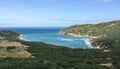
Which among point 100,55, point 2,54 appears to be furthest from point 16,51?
point 100,55

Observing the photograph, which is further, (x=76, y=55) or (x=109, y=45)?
(x=109, y=45)

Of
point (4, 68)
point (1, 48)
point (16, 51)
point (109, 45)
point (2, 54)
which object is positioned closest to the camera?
point (4, 68)

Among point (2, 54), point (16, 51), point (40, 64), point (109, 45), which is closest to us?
point (40, 64)

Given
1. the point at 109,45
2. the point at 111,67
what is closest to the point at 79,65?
the point at 111,67

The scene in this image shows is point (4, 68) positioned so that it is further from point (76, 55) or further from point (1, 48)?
point (1, 48)

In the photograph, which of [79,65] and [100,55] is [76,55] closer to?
[100,55]

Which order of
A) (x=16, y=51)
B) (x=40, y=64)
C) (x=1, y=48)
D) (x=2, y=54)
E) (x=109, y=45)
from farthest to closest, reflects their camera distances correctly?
(x=109, y=45)
(x=1, y=48)
(x=16, y=51)
(x=2, y=54)
(x=40, y=64)

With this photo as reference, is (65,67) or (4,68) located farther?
(65,67)

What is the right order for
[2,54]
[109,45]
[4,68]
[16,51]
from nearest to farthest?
[4,68], [2,54], [16,51], [109,45]
